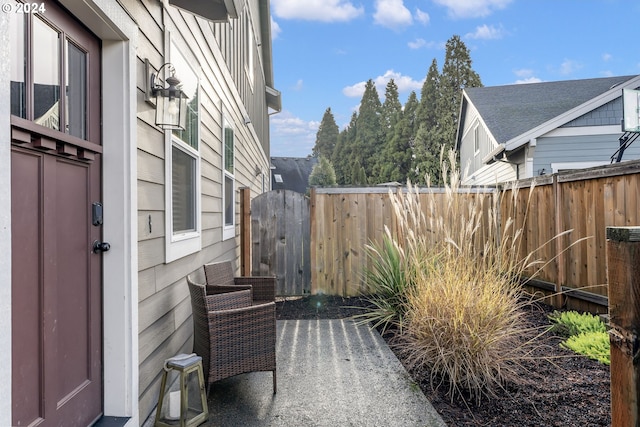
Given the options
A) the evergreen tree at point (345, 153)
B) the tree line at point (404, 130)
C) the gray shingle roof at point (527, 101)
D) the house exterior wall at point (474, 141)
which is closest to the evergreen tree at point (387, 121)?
the tree line at point (404, 130)

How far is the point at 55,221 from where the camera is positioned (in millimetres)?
1538

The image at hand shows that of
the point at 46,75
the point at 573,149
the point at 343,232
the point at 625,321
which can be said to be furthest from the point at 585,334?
the point at 573,149

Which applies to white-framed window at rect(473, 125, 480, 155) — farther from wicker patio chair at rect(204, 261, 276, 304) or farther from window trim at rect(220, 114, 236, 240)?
wicker patio chair at rect(204, 261, 276, 304)

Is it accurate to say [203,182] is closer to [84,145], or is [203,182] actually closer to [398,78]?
[84,145]

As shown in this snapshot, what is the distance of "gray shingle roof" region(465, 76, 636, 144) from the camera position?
10188 millimetres

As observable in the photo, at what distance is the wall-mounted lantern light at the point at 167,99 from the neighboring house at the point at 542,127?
169 inches

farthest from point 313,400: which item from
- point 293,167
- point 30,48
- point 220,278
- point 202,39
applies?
point 293,167

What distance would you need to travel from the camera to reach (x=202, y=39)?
143 inches

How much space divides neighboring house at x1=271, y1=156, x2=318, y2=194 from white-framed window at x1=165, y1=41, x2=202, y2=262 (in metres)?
19.3

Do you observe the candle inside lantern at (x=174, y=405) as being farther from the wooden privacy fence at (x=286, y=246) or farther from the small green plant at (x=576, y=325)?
the wooden privacy fence at (x=286, y=246)

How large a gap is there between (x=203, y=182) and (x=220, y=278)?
895mm

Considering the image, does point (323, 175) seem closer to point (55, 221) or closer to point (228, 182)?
point (228, 182)

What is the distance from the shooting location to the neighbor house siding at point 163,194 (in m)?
2.13

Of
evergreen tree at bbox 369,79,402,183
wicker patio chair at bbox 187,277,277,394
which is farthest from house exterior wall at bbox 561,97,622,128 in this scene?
evergreen tree at bbox 369,79,402,183
